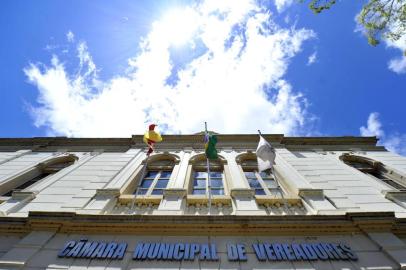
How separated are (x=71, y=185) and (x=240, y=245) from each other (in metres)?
6.82

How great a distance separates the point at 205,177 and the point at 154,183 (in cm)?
225

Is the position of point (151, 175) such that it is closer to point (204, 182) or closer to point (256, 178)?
point (204, 182)

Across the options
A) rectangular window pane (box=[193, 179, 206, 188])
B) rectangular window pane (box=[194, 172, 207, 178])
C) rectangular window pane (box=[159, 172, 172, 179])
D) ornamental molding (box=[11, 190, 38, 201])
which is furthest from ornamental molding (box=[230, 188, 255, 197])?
ornamental molding (box=[11, 190, 38, 201])

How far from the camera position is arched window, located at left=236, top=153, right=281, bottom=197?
8.66m

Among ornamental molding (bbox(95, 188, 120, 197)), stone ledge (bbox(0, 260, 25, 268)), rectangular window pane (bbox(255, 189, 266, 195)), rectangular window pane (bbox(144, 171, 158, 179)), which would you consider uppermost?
rectangular window pane (bbox(144, 171, 158, 179))

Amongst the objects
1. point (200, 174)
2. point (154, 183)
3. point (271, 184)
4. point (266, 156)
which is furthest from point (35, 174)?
point (271, 184)

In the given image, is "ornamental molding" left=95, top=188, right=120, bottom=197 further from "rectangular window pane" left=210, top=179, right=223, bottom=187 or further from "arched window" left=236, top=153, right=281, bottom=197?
"arched window" left=236, top=153, right=281, bottom=197

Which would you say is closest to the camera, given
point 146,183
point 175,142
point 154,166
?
point 146,183

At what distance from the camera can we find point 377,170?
35.7 ft

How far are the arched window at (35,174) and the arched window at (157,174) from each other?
446 centimetres

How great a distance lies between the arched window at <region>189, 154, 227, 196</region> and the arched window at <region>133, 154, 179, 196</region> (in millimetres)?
1071

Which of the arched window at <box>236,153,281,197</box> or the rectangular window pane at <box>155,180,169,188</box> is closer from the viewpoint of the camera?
the arched window at <box>236,153,281,197</box>

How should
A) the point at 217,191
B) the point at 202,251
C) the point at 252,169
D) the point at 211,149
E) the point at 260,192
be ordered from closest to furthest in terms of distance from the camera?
the point at 202,251 → the point at 260,192 → the point at 217,191 → the point at 211,149 → the point at 252,169

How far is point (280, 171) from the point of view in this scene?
945cm
